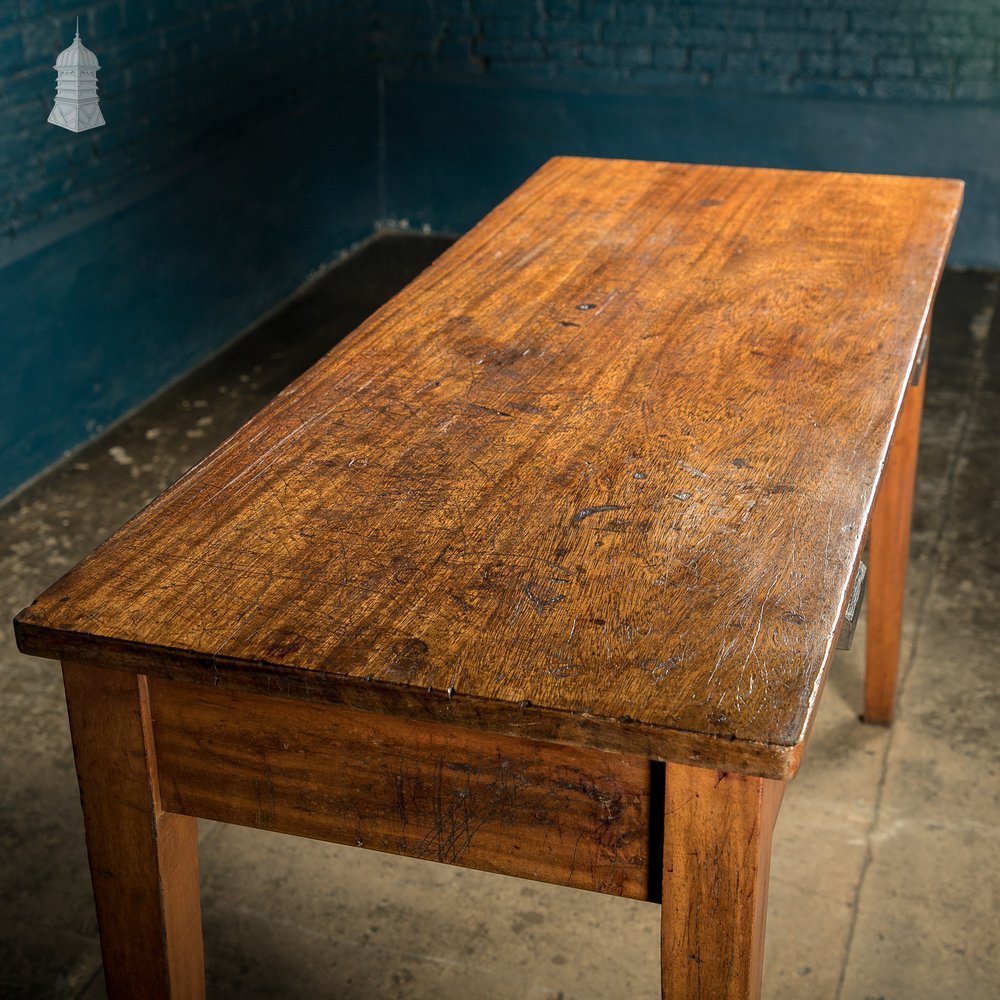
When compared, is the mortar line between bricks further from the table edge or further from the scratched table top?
the table edge

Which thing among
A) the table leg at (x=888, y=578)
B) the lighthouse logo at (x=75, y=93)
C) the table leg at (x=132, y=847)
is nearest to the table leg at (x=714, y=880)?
the table leg at (x=132, y=847)

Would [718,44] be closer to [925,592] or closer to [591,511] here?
[925,592]

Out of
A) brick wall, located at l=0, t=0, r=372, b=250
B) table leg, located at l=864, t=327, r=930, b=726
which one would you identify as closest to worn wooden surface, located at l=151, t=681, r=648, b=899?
table leg, located at l=864, t=327, r=930, b=726

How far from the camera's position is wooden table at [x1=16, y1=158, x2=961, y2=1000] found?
107 cm

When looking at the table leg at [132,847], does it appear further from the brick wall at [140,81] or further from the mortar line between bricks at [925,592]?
the brick wall at [140,81]

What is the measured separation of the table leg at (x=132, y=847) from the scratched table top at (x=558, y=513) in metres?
0.08

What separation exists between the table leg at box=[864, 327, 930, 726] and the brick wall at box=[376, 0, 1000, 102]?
8.80 ft

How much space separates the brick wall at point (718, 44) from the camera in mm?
4660

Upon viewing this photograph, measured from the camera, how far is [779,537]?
1.26m

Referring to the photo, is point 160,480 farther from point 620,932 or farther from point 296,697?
point 296,697

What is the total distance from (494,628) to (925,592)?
1997mm

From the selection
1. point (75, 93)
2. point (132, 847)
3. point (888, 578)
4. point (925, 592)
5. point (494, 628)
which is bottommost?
point (925, 592)

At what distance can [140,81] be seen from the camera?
144 inches

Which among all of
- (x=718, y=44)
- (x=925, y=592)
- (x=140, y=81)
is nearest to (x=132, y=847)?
(x=925, y=592)
